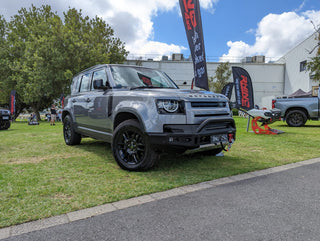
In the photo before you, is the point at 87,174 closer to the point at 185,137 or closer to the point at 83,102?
the point at 185,137

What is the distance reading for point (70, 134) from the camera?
6.54 meters

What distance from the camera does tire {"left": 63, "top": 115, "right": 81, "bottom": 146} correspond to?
21.0ft

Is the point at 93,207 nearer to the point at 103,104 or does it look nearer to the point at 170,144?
the point at 170,144

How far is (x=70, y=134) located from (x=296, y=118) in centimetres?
1111

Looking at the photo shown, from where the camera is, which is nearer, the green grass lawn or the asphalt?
the asphalt

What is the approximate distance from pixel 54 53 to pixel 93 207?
2477 centimetres

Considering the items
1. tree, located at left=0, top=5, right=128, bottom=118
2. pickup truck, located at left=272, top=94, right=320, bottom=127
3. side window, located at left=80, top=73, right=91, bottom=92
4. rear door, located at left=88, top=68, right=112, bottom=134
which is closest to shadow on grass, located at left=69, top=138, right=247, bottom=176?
rear door, located at left=88, top=68, right=112, bottom=134

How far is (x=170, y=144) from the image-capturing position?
358 cm

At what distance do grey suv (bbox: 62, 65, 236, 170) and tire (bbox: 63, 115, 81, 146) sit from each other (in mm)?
1356

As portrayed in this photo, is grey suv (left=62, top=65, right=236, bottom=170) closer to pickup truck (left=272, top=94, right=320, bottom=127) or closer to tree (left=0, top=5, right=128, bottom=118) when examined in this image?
pickup truck (left=272, top=94, right=320, bottom=127)

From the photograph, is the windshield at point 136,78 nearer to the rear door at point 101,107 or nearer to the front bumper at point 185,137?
the rear door at point 101,107

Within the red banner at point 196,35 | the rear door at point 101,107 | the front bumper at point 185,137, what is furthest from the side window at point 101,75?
the red banner at point 196,35

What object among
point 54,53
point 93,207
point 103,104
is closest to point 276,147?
point 103,104

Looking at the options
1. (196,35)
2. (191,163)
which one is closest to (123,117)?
(191,163)
